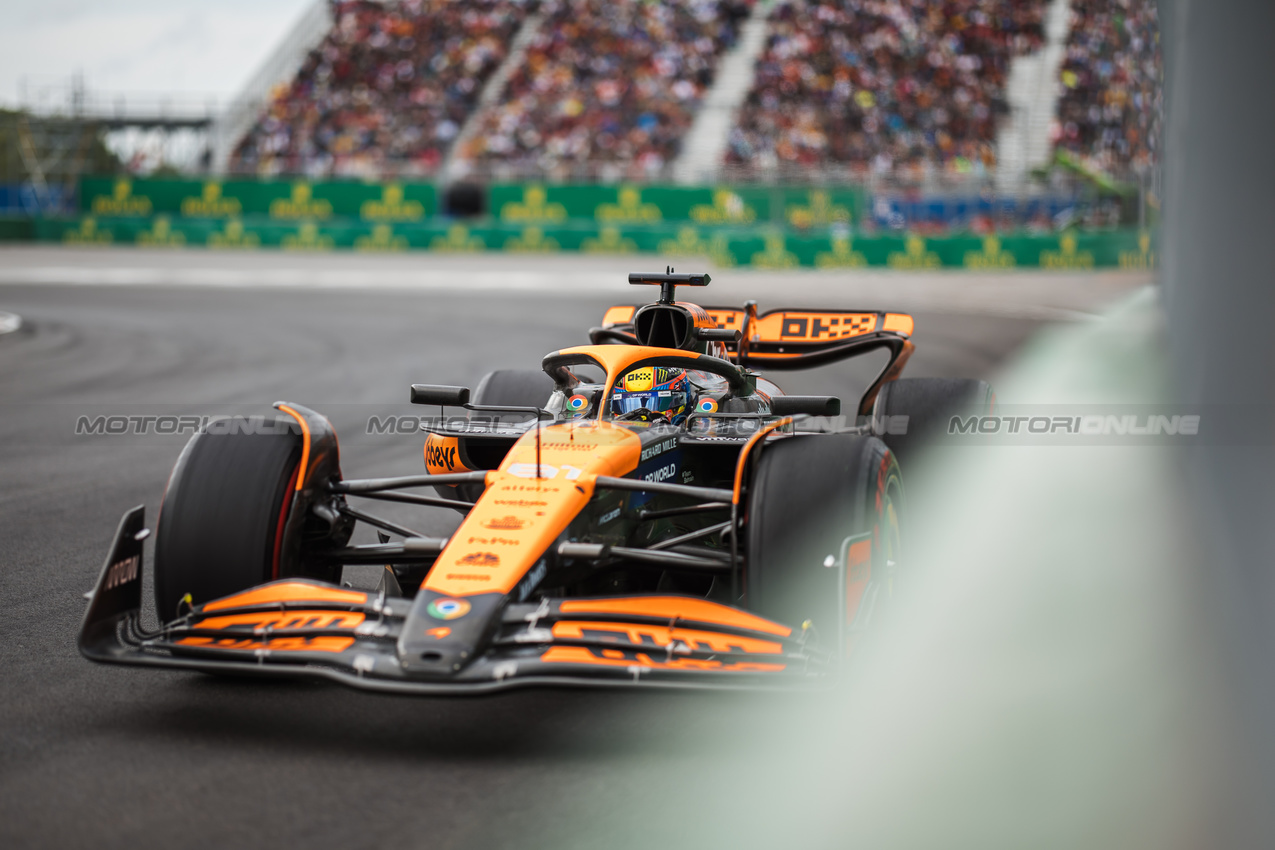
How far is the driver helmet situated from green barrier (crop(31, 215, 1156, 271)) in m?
12.8

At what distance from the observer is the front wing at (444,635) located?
3.60m

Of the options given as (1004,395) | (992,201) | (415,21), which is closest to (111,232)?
(415,21)

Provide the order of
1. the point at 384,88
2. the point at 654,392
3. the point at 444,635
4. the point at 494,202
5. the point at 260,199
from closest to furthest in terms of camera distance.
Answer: the point at 444,635 → the point at 654,392 → the point at 494,202 → the point at 260,199 → the point at 384,88

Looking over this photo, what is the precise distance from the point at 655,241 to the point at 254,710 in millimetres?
23570

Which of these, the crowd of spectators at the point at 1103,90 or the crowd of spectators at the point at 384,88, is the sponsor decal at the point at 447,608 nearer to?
the crowd of spectators at the point at 1103,90

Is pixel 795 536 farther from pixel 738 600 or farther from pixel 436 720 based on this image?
pixel 436 720

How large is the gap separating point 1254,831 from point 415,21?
122ft

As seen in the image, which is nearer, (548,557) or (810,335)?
(548,557)

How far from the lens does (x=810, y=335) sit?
746cm

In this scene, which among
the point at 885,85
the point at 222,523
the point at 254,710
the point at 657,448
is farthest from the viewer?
the point at 885,85

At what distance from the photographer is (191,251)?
29953 millimetres

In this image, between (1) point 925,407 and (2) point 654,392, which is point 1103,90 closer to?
(1) point 925,407

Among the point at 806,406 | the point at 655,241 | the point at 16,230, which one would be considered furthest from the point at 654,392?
the point at 16,230

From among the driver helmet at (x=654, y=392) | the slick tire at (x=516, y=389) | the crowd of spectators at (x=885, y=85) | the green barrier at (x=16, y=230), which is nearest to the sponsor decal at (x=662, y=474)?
the driver helmet at (x=654, y=392)
